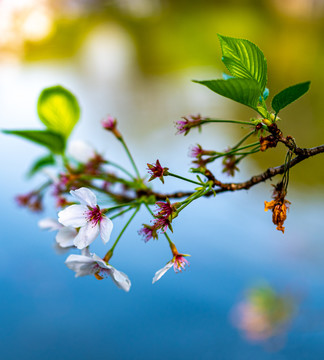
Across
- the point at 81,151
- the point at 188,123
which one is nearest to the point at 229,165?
the point at 188,123

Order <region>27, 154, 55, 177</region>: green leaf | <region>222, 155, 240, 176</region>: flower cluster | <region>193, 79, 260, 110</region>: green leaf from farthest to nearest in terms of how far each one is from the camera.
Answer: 1. <region>27, 154, 55, 177</region>: green leaf
2. <region>222, 155, 240, 176</region>: flower cluster
3. <region>193, 79, 260, 110</region>: green leaf

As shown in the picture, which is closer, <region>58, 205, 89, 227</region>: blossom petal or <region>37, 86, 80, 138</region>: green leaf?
<region>58, 205, 89, 227</region>: blossom petal

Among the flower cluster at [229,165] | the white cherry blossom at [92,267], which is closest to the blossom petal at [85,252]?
the white cherry blossom at [92,267]

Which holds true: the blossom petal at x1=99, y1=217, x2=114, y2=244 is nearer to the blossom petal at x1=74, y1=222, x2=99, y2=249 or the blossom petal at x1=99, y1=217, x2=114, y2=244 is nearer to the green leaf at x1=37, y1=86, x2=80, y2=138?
the blossom petal at x1=74, y1=222, x2=99, y2=249

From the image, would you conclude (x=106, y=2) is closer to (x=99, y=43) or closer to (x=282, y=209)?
(x=99, y=43)

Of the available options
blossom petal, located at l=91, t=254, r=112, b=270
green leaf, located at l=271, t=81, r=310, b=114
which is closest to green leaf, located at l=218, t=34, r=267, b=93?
green leaf, located at l=271, t=81, r=310, b=114

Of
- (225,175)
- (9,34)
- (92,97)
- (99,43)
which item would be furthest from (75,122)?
(99,43)

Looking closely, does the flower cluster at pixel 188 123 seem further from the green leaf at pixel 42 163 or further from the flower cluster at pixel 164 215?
the green leaf at pixel 42 163
